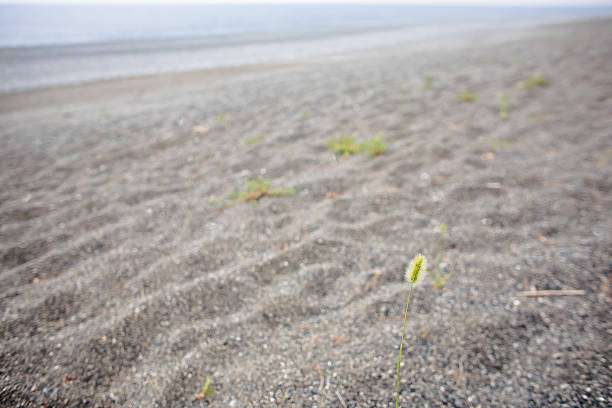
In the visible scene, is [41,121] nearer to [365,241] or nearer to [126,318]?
[126,318]

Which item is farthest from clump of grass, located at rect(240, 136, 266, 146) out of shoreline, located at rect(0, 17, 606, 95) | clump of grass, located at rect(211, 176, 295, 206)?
shoreline, located at rect(0, 17, 606, 95)

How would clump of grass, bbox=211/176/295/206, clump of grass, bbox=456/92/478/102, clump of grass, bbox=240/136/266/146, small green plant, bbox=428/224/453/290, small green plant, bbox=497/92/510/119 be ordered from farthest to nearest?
clump of grass, bbox=456/92/478/102 → small green plant, bbox=497/92/510/119 → clump of grass, bbox=240/136/266/146 → clump of grass, bbox=211/176/295/206 → small green plant, bbox=428/224/453/290

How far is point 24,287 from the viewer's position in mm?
2020

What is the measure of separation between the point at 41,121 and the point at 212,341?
268 inches

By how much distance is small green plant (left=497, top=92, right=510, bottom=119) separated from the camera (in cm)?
418

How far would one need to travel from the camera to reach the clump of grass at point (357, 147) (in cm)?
340

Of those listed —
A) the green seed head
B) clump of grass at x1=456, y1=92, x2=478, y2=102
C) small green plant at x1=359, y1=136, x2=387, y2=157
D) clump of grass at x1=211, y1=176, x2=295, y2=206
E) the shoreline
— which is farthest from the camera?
the shoreline

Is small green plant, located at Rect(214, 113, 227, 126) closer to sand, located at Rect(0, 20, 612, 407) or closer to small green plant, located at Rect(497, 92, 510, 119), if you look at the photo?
sand, located at Rect(0, 20, 612, 407)

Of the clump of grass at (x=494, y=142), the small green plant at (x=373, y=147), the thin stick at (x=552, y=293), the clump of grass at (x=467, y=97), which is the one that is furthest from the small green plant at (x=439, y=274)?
the clump of grass at (x=467, y=97)

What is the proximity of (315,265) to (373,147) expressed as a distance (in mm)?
1788

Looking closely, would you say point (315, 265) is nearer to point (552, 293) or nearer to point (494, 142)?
point (552, 293)

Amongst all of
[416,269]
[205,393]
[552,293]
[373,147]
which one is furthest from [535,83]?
[205,393]

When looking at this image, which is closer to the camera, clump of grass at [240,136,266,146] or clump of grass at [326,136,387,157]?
clump of grass at [326,136,387,157]

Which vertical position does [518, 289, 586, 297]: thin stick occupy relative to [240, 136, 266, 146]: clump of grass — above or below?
below
